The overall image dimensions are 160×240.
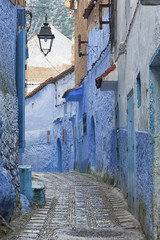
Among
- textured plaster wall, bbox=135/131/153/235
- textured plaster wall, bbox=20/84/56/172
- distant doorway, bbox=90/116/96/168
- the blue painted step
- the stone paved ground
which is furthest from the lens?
textured plaster wall, bbox=20/84/56/172

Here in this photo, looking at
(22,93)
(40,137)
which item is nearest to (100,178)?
(22,93)

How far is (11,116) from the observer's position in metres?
6.76

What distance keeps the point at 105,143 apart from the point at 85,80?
523 centimetres

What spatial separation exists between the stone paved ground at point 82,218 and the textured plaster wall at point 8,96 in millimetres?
879

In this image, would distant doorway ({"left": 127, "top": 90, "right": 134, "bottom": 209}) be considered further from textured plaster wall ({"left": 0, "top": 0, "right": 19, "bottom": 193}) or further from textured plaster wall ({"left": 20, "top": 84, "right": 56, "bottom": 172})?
textured plaster wall ({"left": 20, "top": 84, "right": 56, "bottom": 172})

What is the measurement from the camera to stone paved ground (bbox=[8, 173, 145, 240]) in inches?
215

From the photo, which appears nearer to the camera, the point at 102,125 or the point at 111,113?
the point at 111,113

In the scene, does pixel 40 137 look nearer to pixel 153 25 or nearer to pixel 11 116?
pixel 11 116

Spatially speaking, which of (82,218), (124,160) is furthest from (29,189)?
(124,160)

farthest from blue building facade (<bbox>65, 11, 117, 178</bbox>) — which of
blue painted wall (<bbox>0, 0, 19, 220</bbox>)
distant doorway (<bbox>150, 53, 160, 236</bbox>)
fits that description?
distant doorway (<bbox>150, 53, 160, 236</bbox>)

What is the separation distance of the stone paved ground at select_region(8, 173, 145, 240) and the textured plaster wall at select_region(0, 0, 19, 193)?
0.88 meters

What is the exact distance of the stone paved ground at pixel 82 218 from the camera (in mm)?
5457

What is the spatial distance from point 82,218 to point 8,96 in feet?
7.73

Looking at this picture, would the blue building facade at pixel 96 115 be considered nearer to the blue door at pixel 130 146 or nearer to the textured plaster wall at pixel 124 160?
the textured plaster wall at pixel 124 160
